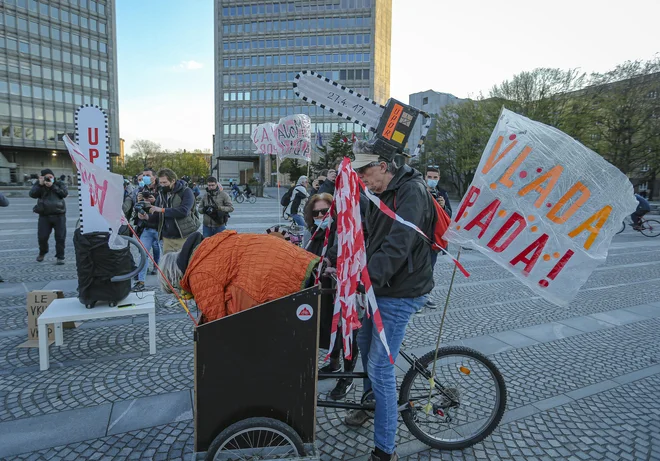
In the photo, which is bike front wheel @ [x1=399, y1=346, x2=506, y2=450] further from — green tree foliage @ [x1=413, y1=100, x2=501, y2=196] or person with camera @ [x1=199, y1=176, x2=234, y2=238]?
green tree foliage @ [x1=413, y1=100, x2=501, y2=196]

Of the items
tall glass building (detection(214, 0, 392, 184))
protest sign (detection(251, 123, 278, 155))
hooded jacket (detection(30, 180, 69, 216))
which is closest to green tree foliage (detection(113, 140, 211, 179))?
tall glass building (detection(214, 0, 392, 184))

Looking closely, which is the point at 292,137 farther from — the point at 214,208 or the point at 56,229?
the point at 56,229

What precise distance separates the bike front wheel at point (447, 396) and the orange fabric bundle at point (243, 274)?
117 cm

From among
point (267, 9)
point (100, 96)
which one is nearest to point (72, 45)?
point (100, 96)

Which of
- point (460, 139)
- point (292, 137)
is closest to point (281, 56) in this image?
point (460, 139)

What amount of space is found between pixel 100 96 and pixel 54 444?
76462 mm

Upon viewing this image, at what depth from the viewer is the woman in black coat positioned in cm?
309

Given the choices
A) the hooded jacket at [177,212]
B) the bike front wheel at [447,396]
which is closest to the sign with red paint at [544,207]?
the bike front wheel at [447,396]

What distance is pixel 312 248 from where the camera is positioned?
3744mm

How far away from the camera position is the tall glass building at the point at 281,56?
2943 inches

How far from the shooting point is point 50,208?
7.79 metres

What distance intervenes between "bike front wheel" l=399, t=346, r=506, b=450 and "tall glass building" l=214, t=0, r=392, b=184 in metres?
72.8

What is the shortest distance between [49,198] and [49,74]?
6826 centimetres

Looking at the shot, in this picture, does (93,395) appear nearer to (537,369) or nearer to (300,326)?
(300,326)
